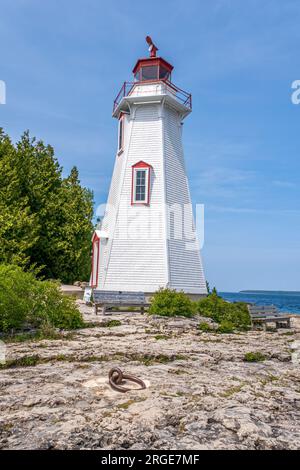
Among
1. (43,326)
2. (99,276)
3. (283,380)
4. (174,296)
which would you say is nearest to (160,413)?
(283,380)

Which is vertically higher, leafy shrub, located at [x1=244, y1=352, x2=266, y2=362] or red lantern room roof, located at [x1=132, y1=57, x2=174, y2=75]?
red lantern room roof, located at [x1=132, y1=57, x2=174, y2=75]

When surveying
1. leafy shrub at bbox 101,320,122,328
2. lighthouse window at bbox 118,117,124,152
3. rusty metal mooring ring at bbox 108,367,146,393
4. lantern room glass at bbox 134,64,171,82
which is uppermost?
lantern room glass at bbox 134,64,171,82

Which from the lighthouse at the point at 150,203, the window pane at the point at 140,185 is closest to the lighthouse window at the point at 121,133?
the lighthouse at the point at 150,203

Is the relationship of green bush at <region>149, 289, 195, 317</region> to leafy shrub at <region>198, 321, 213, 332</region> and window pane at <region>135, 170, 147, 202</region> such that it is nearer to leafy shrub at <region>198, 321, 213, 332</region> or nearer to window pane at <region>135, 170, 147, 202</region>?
leafy shrub at <region>198, 321, 213, 332</region>

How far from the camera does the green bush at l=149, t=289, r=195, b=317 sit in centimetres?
1631

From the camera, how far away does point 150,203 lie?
22.3 metres

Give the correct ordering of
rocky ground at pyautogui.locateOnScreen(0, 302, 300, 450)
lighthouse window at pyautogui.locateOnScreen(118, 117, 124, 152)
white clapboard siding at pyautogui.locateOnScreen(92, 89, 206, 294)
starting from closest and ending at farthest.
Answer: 1. rocky ground at pyautogui.locateOnScreen(0, 302, 300, 450)
2. white clapboard siding at pyautogui.locateOnScreen(92, 89, 206, 294)
3. lighthouse window at pyautogui.locateOnScreen(118, 117, 124, 152)

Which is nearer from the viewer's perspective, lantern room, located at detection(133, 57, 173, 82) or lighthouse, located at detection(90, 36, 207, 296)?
lighthouse, located at detection(90, 36, 207, 296)

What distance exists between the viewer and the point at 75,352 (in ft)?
29.0

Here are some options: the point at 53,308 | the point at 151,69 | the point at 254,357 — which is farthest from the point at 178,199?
the point at 254,357

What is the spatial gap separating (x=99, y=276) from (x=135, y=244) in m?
3.24

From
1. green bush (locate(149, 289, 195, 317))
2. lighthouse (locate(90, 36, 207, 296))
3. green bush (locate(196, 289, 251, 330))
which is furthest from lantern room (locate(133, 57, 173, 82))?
green bush (locate(196, 289, 251, 330))

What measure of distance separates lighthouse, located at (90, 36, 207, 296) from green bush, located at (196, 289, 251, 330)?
11.9 ft

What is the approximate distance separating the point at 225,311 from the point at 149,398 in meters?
11.5
